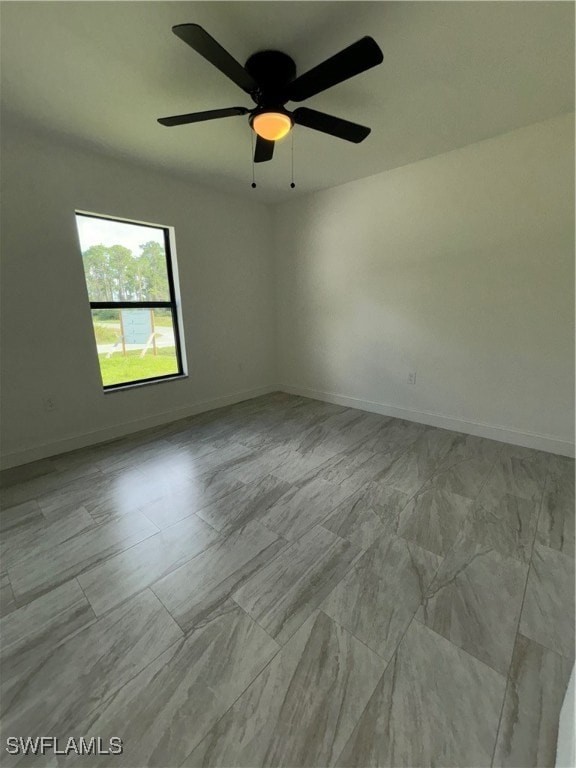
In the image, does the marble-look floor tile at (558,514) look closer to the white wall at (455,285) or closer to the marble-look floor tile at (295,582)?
the white wall at (455,285)

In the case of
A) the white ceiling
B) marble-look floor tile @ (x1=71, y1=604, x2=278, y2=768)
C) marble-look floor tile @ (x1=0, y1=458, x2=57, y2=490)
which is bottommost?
marble-look floor tile @ (x1=71, y1=604, x2=278, y2=768)

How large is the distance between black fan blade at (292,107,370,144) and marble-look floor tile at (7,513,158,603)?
2.53 meters

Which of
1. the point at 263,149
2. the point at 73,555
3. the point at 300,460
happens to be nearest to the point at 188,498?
the point at 73,555

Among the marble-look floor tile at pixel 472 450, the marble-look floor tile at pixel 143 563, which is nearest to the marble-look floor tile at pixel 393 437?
the marble-look floor tile at pixel 472 450

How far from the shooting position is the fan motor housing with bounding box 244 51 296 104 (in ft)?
5.39

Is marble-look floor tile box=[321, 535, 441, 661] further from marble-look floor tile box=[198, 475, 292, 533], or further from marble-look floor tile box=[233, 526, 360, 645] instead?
marble-look floor tile box=[198, 475, 292, 533]

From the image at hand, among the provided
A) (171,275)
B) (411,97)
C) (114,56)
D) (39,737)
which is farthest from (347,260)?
(39,737)

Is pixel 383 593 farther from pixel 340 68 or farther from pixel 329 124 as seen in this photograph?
pixel 329 124

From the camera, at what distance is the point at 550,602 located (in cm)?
130

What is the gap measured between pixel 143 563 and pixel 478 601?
1.57 metres

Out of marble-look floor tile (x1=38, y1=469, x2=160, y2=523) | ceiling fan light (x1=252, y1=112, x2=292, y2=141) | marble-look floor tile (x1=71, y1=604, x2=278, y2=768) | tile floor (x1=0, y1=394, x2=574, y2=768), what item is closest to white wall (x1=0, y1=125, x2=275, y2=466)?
tile floor (x1=0, y1=394, x2=574, y2=768)

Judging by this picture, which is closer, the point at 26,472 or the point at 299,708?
the point at 299,708

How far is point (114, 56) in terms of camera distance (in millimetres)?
1661

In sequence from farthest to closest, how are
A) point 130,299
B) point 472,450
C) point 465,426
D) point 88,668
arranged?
point 130,299, point 465,426, point 472,450, point 88,668
